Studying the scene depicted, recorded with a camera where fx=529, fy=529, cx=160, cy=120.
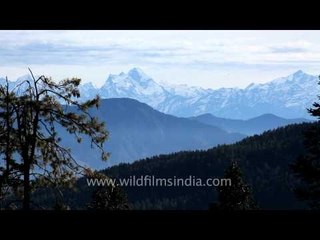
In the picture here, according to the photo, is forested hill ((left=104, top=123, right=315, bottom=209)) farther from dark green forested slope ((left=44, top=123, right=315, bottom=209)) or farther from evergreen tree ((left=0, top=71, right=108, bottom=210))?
evergreen tree ((left=0, top=71, right=108, bottom=210))

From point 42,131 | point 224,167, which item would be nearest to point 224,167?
point 224,167

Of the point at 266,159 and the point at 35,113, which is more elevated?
the point at 266,159

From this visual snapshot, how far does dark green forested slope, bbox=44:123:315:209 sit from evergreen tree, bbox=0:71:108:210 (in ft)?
287

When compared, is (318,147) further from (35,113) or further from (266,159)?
(266,159)

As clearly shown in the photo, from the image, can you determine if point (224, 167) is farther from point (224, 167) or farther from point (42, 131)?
point (42, 131)

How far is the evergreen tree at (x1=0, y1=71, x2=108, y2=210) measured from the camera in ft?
28.2

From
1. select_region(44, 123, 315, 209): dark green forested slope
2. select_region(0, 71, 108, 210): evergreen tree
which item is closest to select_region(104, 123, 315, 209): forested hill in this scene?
select_region(44, 123, 315, 209): dark green forested slope

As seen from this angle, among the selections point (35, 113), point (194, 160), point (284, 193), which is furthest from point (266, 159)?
point (35, 113)

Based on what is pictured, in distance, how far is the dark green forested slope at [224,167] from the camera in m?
102

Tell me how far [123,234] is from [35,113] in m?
6.98

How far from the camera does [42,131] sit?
954cm

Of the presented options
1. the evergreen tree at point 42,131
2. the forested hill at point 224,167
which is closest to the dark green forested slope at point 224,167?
the forested hill at point 224,167
